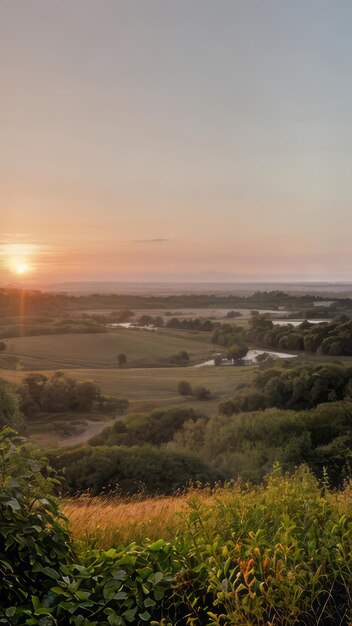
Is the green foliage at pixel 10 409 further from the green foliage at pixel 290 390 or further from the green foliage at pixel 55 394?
the green foliage at pixel 290 390

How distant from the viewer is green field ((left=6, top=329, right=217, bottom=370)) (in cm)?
1291

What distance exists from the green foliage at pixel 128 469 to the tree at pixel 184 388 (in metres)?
2.02

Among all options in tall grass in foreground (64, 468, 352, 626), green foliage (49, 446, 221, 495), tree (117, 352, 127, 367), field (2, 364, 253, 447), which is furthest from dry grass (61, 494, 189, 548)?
tree (117, 352, 127, 367)

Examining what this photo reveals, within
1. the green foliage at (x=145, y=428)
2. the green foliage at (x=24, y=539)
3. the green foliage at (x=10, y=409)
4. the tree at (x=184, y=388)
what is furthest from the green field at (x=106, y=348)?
the green foliage at (x=24, y=539)

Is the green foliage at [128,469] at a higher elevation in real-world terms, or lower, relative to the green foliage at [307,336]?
lower

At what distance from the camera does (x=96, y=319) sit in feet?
45.1

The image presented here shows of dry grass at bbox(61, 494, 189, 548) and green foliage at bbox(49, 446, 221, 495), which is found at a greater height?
dry grass at bbox(61, 494, 189, 548)

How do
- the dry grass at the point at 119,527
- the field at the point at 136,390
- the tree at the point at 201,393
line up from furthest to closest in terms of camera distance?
the tree at the point at 201,393, the field at the point at 136,390, the dry grass at the point at 119,527

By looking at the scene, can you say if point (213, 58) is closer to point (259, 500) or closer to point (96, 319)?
point (96, 319)

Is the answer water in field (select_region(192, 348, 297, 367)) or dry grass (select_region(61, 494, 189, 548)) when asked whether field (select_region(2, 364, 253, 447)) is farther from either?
dry grass (select_region(61, 494, 189, 548))

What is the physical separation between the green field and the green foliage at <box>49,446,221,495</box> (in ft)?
8.25

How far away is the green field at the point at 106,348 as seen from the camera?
1291cm

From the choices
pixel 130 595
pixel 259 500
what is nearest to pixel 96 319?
pixel 259 500

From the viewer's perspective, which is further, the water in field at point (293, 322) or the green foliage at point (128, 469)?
the water in field at point (293, 322)
